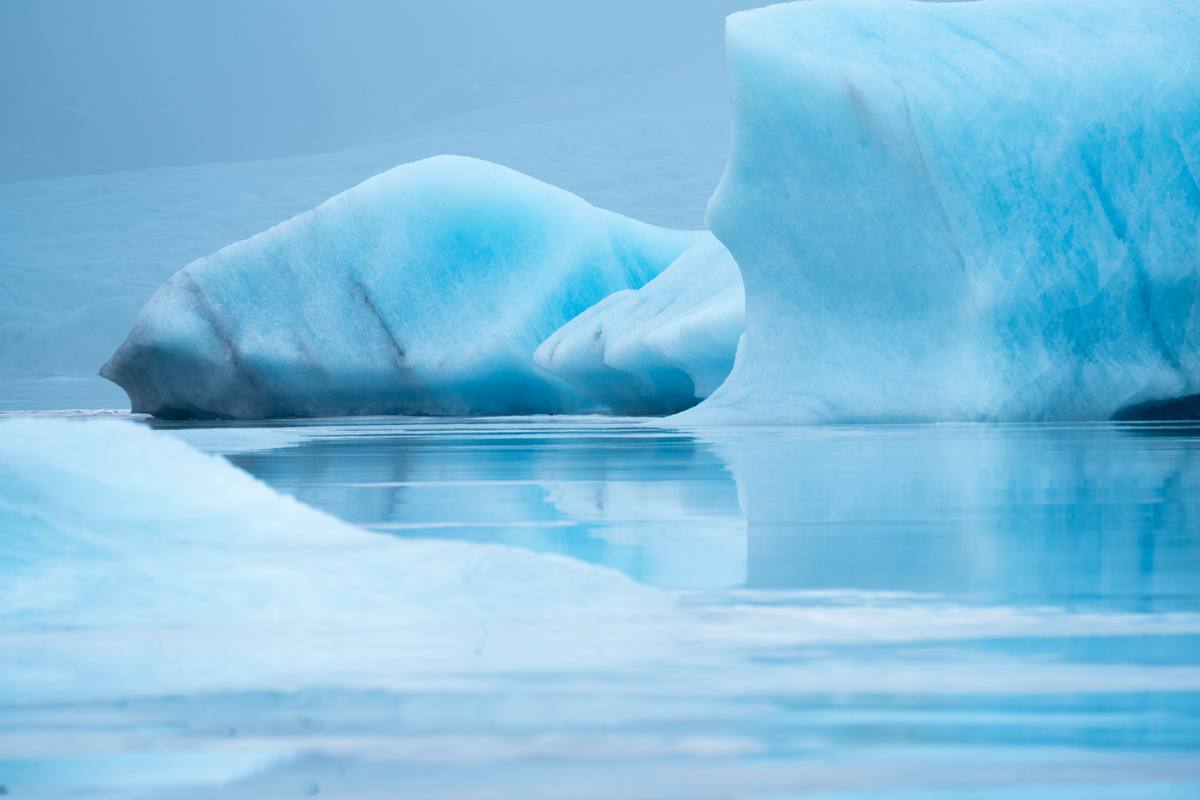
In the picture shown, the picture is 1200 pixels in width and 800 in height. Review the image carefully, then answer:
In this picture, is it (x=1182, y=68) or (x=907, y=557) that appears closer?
(x=907, y=557)

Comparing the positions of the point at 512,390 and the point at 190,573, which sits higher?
the point at 190,573

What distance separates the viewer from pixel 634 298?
1381 cm

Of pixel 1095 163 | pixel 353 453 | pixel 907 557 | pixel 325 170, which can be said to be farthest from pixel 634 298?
pixel 325 170

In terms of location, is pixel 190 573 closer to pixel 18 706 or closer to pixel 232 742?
pixel 18 706

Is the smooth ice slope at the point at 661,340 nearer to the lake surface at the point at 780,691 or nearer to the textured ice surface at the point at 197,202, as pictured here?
the lake surface at the point at 780,691

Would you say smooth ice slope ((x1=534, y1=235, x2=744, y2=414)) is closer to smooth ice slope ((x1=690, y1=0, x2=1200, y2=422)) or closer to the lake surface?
smooth ice slope ((x1=690, y1=0, x2=1200, y2=422))

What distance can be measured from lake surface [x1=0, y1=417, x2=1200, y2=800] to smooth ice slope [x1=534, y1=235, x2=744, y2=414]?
8.20 meters

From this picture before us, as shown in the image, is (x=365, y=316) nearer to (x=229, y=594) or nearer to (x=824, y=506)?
(x=824, y=506)

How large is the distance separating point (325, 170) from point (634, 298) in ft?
179

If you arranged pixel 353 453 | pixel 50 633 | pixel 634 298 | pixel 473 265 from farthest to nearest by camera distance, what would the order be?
pixel 473 265 → pixel 634 298 → pixel 353 453 → pixel 50 633

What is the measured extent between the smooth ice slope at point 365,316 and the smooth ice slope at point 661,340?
2.16 feet

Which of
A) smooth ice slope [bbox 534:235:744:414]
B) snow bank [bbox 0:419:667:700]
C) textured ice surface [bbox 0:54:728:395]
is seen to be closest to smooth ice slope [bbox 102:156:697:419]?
smooth ice slope [bbox 534:235:744:414]

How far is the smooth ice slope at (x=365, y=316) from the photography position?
14.2 m

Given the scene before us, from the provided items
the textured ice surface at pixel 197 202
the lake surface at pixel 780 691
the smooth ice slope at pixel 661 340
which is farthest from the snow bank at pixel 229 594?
the textured ice surface at pixel 197 202
